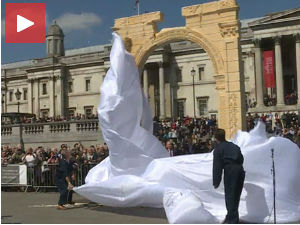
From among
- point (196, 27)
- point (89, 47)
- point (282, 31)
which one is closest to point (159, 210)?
point (196, 27)

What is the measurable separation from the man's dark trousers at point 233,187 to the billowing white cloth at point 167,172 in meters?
0.49

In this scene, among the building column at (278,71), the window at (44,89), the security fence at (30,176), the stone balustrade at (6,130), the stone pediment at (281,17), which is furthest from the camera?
the window at (44,89)

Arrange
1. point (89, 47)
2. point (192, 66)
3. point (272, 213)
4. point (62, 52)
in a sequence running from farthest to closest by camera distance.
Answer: point (89, 47)
point (62, 52)
point (192, 66)
point (272, 213)

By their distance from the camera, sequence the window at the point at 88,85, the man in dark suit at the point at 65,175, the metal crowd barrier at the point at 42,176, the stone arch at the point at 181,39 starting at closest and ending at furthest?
1. the man in dark suit at the point at 65,175
2. the stone arch at the point at 181,39
3. the metal crowd barrier at the point at 42,176
4. the window at the point at 88,85

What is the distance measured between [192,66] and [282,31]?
13.2 m

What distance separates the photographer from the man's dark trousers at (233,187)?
891cm

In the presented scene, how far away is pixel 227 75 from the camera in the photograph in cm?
1725

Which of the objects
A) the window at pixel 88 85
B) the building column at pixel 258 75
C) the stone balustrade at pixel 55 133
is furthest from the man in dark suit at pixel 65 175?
the window at pixel 88 85

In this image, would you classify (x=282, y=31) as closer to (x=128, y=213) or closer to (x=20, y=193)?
(x=20, y=193)

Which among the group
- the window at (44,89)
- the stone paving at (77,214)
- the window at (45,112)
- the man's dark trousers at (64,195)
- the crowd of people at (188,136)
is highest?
the window at (44,89)

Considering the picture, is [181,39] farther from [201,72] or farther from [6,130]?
[201,72]

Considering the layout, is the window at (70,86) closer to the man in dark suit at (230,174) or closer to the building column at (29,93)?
the building column at (29,93)

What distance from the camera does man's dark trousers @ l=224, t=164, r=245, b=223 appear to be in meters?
8.91

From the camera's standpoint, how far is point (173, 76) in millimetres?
63969
